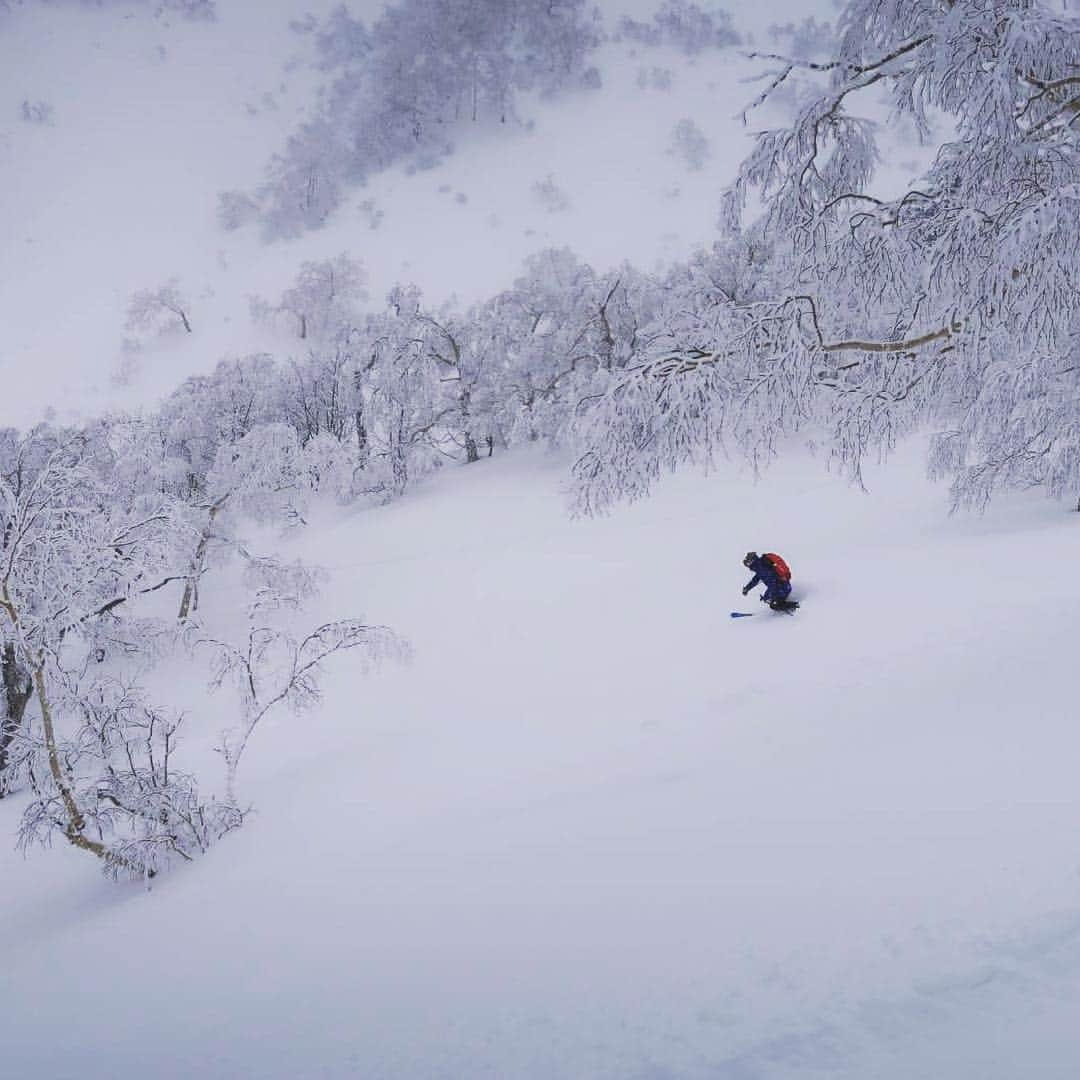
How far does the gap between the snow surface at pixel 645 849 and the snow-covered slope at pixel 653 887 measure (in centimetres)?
2

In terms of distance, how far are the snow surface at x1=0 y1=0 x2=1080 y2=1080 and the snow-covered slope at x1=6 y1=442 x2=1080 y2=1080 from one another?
0.02 meters

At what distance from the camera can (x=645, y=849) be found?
2984mm

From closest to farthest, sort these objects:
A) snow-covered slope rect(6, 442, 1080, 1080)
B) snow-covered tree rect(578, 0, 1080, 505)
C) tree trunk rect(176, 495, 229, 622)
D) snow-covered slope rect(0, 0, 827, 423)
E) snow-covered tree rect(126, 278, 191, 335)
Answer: snow-covered slope rect(6, 442, 1080, 1080) → snow-covered tree rect(578, 0, 1080, 505) → tree trunk rect(176, 495, 229, 622) → snow-covered slope rect(0, 0, 827, 423) → snow-covered tree rect(126, 278, 191, 335)

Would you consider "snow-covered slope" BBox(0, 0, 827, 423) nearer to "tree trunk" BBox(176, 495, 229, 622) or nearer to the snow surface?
"tree trunk" BBox(176, 495, 229, 622)

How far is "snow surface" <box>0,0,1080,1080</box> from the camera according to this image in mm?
1860

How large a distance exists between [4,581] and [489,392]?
55.6ft

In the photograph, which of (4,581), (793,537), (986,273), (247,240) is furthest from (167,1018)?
(247,240)

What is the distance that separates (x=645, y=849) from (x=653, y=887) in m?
0.35

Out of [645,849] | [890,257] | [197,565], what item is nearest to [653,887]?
[645,849]

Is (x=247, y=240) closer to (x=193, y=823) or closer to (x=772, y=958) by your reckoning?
(x=193, y=823)

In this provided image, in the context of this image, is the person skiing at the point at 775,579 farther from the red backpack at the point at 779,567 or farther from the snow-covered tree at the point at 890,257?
the snow-covered tree at the point at 890,257

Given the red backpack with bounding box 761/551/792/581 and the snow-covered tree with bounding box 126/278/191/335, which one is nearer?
the red backpack with bounding box 761/551/792/581

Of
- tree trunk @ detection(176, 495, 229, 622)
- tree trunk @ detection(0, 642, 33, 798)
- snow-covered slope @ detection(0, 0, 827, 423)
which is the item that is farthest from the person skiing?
snow-covered slope @ detection(0, 0, 827, 423)

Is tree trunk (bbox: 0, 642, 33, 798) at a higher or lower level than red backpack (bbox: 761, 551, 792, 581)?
lower
